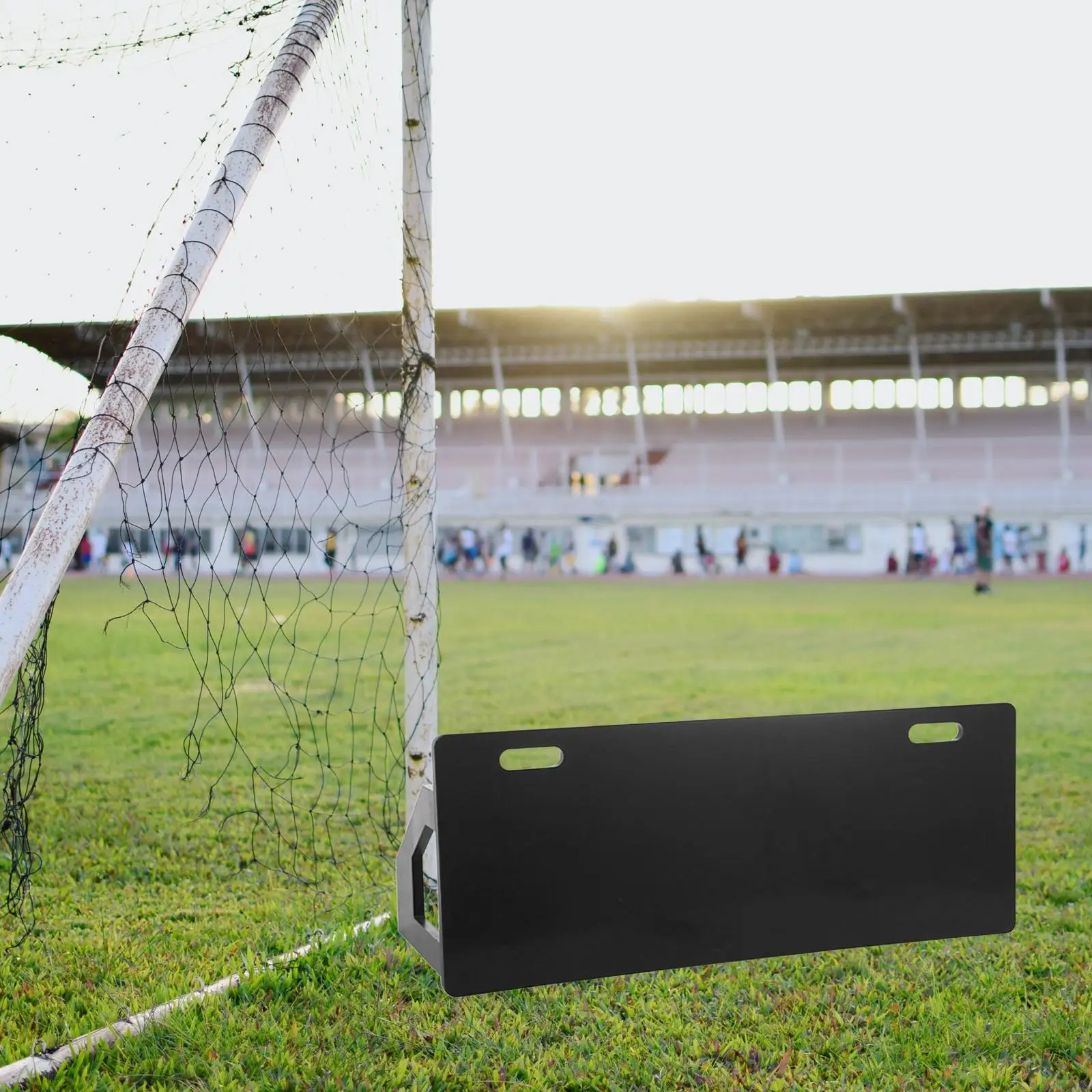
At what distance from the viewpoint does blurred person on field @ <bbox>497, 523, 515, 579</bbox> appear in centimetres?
3041

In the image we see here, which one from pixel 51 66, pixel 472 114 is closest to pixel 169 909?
pixel 51 66

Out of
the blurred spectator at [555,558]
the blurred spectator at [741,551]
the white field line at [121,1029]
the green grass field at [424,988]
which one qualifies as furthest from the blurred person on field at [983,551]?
the white field line at [121,1029]

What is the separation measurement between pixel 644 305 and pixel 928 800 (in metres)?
35.9

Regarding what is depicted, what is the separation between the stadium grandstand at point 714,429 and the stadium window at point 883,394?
0.07 m

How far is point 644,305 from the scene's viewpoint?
36.5 meters

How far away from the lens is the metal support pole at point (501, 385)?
37812 millimetres

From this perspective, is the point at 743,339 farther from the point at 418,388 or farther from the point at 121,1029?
the point at 121,1029

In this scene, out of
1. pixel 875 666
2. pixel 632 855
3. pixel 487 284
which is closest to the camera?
pixel 632 855

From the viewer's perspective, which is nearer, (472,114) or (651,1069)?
(651,1069)

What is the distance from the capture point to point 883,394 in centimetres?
3972

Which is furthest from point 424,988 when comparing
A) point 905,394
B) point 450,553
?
point 905,394

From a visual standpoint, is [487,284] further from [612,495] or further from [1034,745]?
[612,495]

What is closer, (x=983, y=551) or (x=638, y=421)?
(x=983, y=551)

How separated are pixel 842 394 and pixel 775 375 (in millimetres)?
3411
